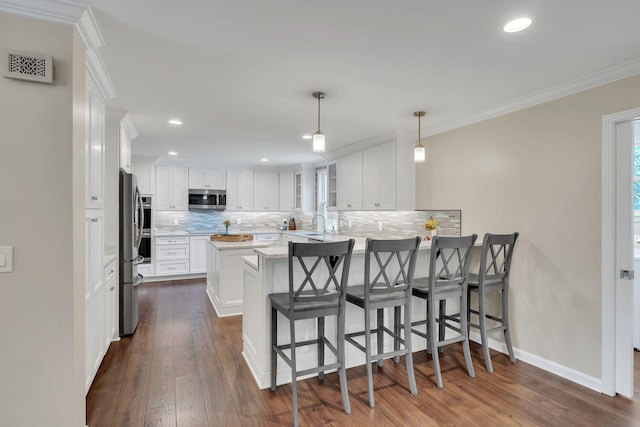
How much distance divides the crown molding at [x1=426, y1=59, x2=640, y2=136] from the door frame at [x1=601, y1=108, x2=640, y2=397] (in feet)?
0.93

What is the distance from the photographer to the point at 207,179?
7.11 m

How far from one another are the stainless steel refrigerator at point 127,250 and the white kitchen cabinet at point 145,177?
3.13 meters

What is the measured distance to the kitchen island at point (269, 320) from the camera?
8.51ft

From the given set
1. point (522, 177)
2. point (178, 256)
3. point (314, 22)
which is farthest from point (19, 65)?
point (178, 256)

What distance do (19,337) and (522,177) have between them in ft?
12.2

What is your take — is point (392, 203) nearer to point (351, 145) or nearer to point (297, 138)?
point (351, 145)

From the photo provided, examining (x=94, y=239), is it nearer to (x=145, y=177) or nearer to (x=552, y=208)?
(x=552, y=208)

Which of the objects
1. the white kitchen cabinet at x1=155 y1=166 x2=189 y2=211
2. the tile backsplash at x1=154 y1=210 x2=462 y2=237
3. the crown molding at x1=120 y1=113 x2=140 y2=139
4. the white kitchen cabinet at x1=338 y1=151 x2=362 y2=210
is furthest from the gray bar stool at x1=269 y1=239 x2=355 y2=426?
the white kitchen cabinet at x1=155 y1=166 x2=189 y2=211

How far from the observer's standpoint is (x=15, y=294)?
163cm

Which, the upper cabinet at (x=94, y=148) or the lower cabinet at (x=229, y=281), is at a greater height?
the upper cabinet at (x=94, y=148)

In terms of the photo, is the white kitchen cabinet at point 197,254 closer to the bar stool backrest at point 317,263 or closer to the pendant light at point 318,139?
the pendant light at point 318,139

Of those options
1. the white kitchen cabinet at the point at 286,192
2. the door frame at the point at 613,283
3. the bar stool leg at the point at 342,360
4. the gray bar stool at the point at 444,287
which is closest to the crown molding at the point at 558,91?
the door frame at the point at 613,283

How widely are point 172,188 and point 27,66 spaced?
543 cm

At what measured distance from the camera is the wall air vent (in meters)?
1.58
